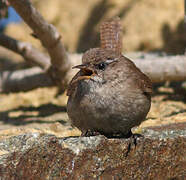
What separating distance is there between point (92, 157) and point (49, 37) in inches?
96.2

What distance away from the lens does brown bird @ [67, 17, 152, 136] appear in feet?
10.1

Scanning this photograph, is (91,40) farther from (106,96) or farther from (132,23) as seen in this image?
(106,96)

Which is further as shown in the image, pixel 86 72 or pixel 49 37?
pixel 49 37

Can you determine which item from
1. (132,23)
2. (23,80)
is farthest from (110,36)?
(132,23)

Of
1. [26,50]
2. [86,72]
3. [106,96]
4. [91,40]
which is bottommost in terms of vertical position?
[91,40]

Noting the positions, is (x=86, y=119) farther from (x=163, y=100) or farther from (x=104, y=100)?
(x=163, y=100)

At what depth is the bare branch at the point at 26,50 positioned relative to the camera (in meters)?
5.30

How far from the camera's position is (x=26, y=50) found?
540 centimetres

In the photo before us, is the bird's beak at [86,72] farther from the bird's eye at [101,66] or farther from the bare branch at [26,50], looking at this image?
the bare branch at [26,50]

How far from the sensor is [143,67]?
17.5 ft

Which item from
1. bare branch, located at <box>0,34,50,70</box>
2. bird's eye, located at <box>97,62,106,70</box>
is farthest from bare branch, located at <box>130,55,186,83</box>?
bird's eye, located at <box>97,62,106,70</box>

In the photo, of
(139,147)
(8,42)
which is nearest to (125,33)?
(8,42)

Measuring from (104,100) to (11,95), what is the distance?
3.41 metres

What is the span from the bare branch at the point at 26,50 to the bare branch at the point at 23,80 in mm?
507
